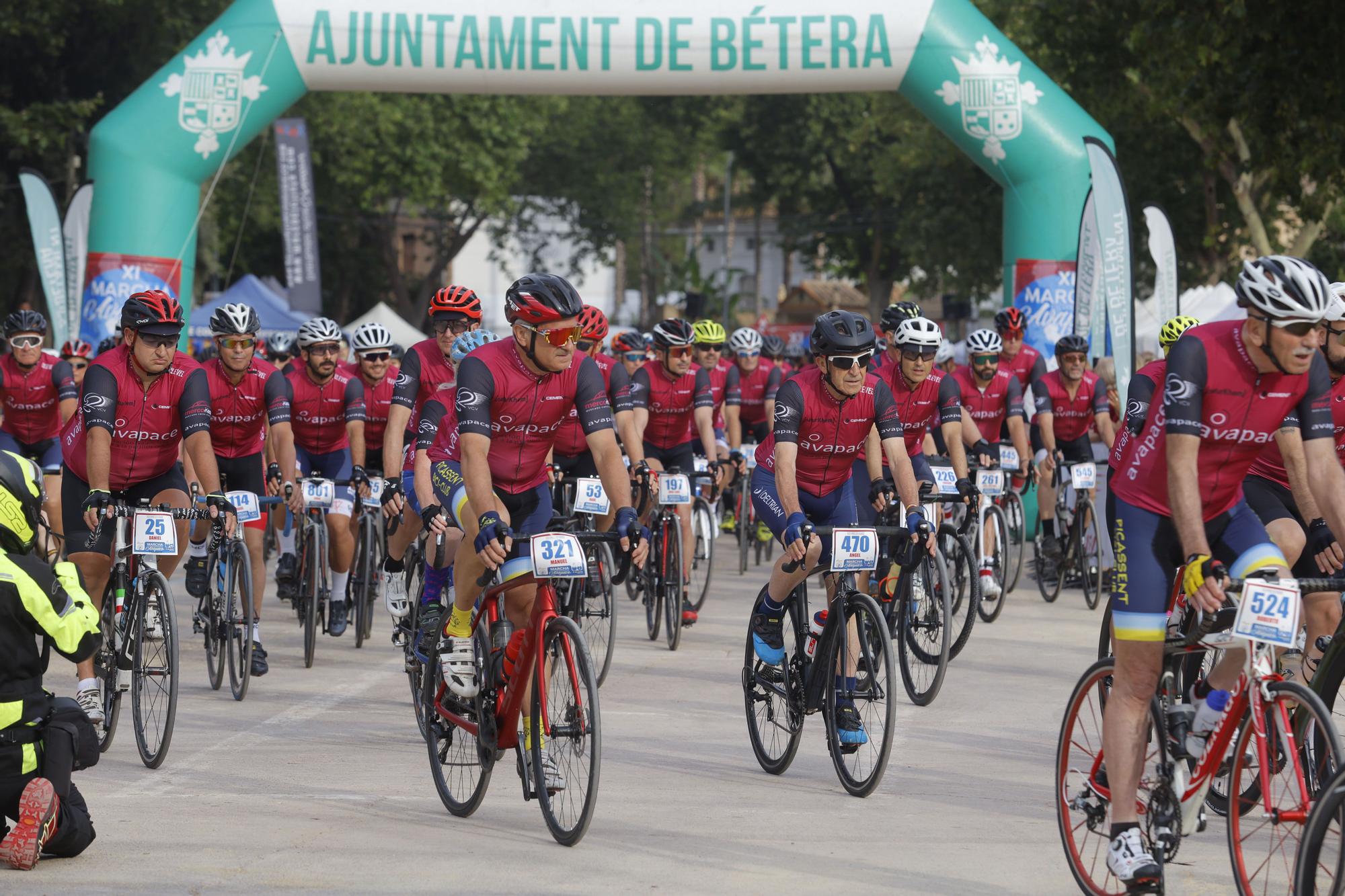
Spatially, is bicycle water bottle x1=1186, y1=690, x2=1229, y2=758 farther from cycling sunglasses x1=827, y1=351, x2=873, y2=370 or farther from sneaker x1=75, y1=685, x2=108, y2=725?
sneaker x1=75, y1=685, x2=108, y2=725

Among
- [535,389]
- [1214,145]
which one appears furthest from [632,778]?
[1214,145]

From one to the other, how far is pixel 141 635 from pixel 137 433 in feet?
3.98

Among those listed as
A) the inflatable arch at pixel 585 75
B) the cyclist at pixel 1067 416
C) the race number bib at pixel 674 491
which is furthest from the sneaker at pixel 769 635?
the inflatable arch at pixel 585 75

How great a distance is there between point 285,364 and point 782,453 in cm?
1073

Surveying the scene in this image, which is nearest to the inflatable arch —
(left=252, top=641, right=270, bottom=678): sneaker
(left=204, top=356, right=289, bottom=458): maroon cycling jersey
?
(left=204, top=356, right=289, bottom=458): maroon cycling jersey

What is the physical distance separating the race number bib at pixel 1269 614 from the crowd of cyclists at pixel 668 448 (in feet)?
0.35

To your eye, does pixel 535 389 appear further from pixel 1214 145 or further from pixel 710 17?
pixel 1214 145

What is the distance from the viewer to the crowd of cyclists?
554cm

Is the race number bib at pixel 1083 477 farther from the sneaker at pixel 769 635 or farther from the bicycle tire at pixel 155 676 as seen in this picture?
the bicycle tire at pixel 155 676

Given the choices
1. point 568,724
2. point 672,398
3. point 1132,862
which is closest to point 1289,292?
point 1132,862

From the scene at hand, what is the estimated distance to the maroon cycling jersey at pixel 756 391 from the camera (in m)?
18.4

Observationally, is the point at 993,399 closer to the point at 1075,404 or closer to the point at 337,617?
the point at 1075,404

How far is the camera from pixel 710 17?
18.4m

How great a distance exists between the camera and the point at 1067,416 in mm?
14586
